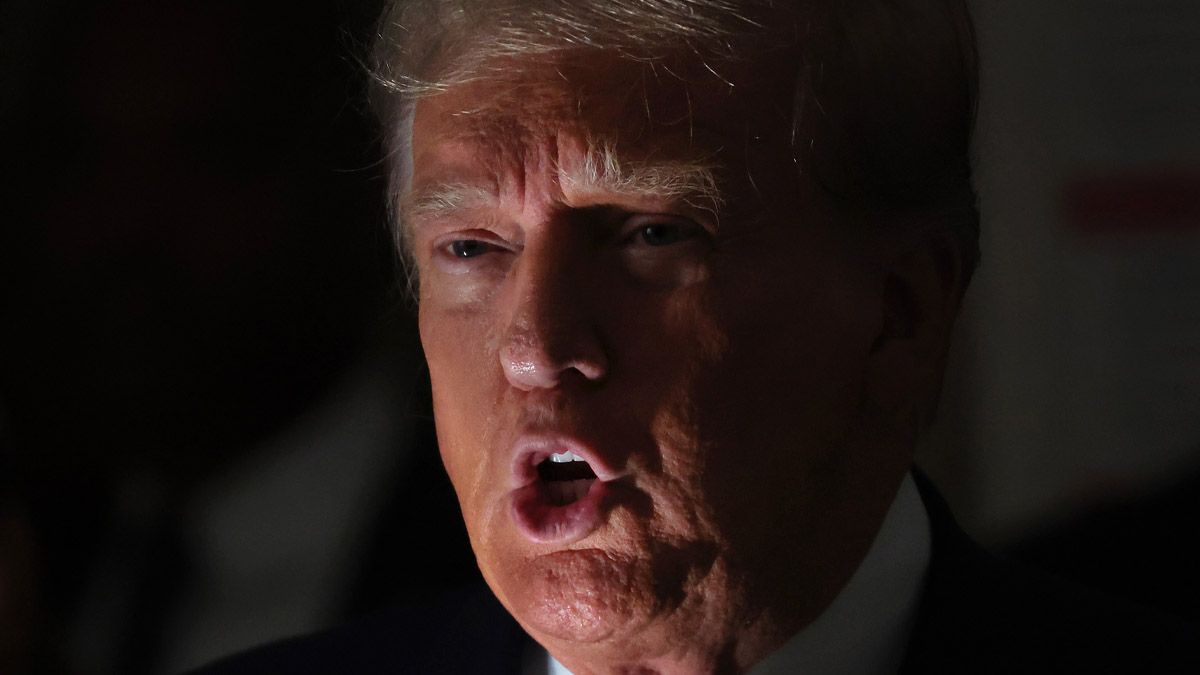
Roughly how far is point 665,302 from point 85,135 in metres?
0.70

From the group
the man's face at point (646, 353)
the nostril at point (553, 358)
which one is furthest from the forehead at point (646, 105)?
the nostril at point (553, 358)

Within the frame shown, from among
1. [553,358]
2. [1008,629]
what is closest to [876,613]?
[1008,629]

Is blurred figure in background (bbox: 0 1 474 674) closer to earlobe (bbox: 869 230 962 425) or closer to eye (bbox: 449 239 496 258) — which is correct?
eye (bbox: 449 239 496 258)

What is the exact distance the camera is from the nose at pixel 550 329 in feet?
Result: 2.59

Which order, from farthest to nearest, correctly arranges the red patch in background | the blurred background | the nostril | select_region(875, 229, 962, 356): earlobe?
the blurred background
the red patch in background
select_region(875, 229, 962, 356): earlobe
the nostril

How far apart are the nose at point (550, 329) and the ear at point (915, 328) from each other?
20 cm

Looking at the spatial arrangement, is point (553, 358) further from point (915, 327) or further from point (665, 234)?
point (915, 327)

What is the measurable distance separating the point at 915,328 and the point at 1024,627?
222 millimetres

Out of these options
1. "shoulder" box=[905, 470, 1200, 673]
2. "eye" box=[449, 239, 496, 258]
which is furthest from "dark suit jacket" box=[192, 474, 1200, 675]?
"eye" box=[449, 239, 496, 258]

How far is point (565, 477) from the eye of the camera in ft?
2.74

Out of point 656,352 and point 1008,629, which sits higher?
point 656,352

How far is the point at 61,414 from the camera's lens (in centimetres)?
128

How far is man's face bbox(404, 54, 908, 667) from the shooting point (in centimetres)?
80

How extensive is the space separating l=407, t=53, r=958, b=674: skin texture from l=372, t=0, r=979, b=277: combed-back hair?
0.05 feet
